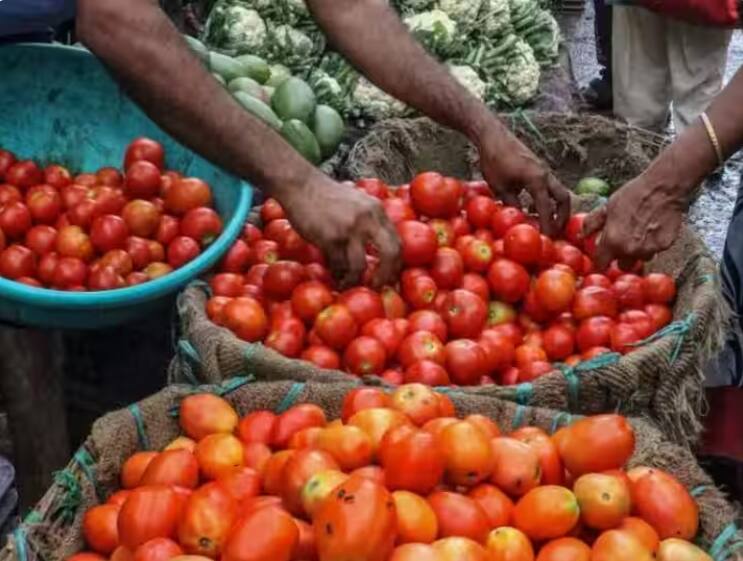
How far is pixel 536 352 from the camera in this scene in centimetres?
254

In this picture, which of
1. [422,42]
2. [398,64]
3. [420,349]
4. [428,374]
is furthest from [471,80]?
[428,374]

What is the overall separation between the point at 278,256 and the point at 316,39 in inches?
89.1

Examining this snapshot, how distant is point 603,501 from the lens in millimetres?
1816

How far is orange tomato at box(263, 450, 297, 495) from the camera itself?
1869mm

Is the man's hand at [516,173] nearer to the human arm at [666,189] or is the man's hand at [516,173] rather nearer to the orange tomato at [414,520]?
the human arm at [666,189]

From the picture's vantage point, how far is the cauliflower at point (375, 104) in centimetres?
454

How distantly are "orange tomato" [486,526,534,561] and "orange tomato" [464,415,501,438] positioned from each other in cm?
22

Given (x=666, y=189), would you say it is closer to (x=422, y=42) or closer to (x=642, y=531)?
(x=642, y=531)

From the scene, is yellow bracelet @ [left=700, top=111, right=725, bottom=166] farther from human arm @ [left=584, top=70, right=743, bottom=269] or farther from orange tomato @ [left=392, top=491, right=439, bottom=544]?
orange tomato @ [left=392, top=491, right=439, bottom=544]

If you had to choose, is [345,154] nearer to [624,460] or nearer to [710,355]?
[710,355]

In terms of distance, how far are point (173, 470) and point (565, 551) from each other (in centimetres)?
70

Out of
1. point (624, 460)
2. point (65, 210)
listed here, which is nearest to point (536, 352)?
point (624, 460)

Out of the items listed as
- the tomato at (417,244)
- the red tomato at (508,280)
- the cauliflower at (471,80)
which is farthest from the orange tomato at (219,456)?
the cauliflower at (471,80)

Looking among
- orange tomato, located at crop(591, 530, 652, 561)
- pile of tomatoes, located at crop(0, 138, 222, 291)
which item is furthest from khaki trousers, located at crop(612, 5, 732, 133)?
orange tomato, located at crop(591, 530, 652, 561)
